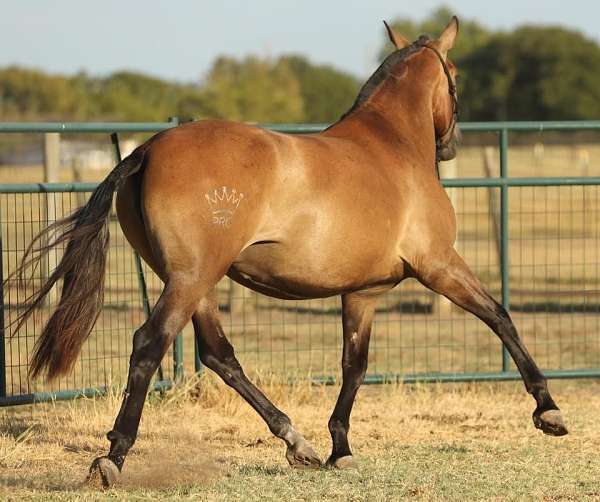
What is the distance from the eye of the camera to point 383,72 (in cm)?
690

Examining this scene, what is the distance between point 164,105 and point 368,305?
2551 inches

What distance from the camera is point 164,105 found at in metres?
70.2

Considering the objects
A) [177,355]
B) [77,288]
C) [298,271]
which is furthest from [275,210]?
[177,355]

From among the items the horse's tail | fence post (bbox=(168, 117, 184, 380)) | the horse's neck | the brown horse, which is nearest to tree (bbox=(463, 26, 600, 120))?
fence post (bbox=(168, 117, 184, 380))

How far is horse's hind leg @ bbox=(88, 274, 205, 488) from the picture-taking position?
5.37 metres

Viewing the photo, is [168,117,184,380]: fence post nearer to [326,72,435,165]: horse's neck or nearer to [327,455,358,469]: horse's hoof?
[326,72,435,165]: horse's neck

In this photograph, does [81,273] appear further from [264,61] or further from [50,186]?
[264,61]

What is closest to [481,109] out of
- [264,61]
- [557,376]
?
[264,61]

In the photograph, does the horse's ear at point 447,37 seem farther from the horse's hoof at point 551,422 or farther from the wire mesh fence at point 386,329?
the horse's hoof at point 551,422

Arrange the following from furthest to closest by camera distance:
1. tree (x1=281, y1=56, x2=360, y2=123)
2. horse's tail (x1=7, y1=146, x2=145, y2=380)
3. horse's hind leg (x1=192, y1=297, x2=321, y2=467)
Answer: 1. tree (x1=281, y1=56, x2=360, y2=123)
2. horse's hind leg (x1=192, y1=297, x2=321, y2=467)
3. horse's tail (x1=7, y1=146, x2=145, y2=380)

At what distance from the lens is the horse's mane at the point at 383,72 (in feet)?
22.4

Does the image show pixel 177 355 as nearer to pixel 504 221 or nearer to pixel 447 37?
pixel 504 221

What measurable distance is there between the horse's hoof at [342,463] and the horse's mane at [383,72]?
1.98 m

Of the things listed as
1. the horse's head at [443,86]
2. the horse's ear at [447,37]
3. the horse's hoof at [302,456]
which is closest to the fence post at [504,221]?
the horse's head at [443,86]
